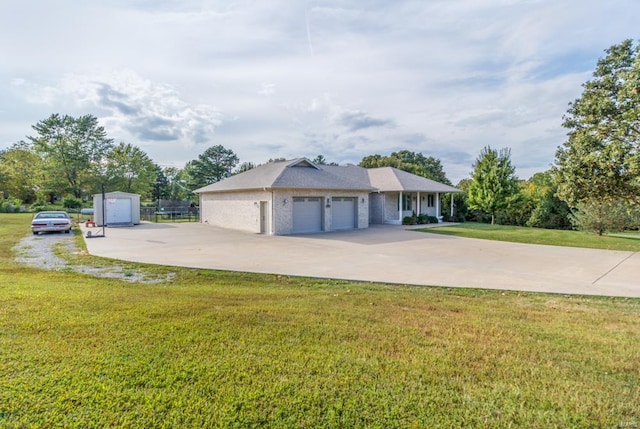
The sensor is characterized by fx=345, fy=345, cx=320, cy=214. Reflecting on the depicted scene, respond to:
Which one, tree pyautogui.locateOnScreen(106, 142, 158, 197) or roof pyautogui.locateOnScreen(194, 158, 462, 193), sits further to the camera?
tree pyautogui.locateOnScreen(106, 142, 158, 197)

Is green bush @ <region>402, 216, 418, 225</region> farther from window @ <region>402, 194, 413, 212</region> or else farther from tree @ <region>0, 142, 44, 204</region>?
tree @ <region>0, 142, 44, 204</region>

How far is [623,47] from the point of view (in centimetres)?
1177

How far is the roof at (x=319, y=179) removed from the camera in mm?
19581

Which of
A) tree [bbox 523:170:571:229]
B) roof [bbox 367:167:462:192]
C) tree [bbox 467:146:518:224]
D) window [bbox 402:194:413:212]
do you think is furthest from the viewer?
tree [bbox 523:170:571:229]

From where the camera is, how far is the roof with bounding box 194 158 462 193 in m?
19.6

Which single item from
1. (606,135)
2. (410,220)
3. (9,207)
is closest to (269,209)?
(410,220)

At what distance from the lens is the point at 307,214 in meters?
20.0

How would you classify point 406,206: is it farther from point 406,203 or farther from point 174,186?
point 174,186

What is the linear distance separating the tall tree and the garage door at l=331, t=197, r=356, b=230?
122ft

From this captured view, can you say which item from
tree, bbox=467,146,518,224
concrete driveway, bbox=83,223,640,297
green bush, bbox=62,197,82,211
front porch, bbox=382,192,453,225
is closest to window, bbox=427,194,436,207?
front porch, bbox=382,192,453,225

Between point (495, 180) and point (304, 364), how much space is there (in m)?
27.8

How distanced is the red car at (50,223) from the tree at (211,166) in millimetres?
32909

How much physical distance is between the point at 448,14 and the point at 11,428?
1270cm

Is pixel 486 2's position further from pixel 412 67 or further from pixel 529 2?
pixel 412 67
